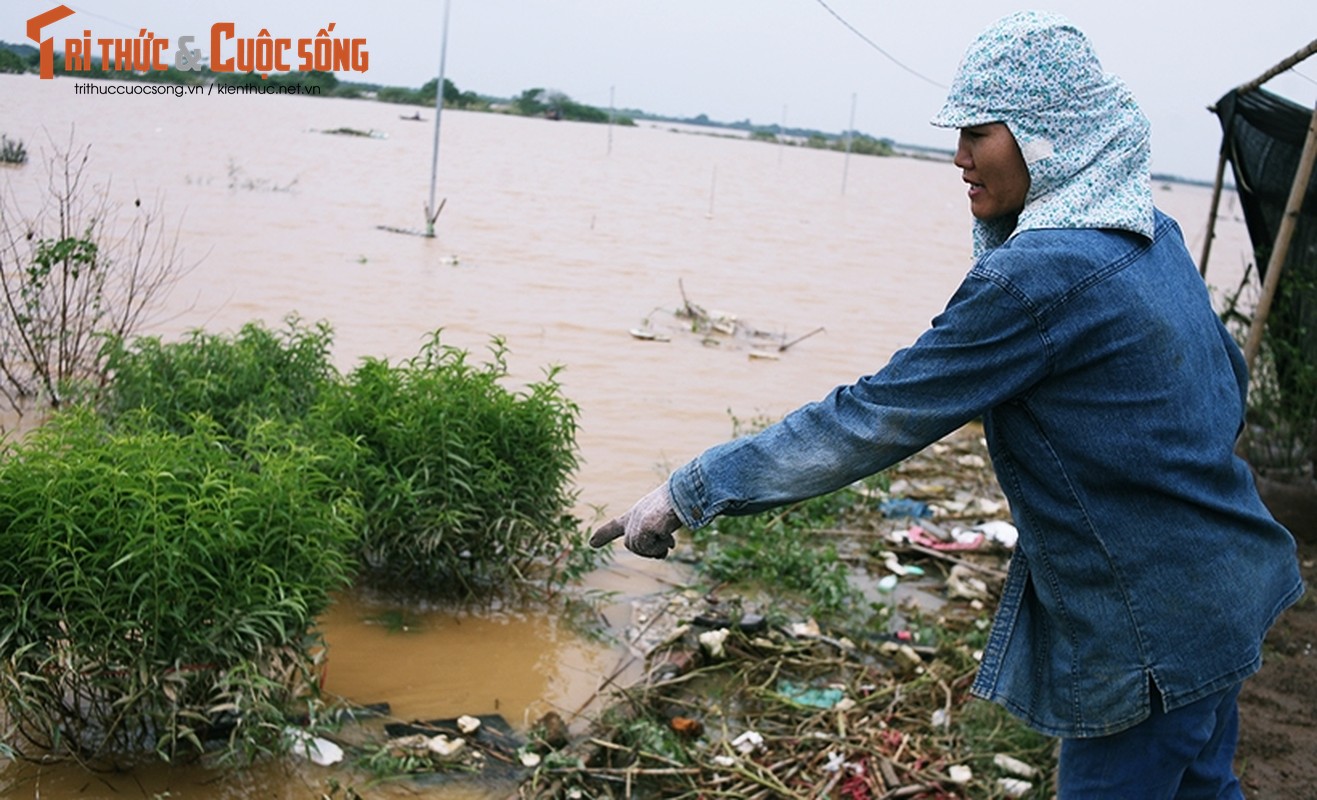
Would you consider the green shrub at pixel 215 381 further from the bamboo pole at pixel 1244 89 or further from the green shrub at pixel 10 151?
the green shrub at pixel 10 151

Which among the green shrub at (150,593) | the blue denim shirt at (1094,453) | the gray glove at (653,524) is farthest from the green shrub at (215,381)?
the blue denim shirt at (1094,453)

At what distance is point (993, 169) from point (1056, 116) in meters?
0.11

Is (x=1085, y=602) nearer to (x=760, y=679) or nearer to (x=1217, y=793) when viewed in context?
(x=1217, y=793)

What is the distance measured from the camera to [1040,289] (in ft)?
5.13

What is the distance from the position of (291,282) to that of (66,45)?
374 cm

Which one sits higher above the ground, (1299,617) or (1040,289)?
(1040,289)

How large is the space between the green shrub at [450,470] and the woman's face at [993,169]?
9.26ft

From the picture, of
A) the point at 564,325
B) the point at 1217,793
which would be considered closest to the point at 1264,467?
→ the point at 1217,793

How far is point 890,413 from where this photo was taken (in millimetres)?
1649

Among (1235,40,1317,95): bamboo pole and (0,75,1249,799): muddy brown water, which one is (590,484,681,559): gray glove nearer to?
(0,75,1249,799): muddy brown water

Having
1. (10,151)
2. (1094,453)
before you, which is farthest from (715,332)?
(1094,453)

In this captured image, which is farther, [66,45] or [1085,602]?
[66,45]

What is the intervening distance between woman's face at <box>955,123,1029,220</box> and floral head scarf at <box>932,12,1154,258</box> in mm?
23

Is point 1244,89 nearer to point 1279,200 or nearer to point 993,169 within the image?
point 1279,200
